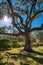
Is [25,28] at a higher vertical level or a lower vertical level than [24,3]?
lower

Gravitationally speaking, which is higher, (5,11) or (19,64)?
(5,11)

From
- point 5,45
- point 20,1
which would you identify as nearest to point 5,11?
point 20,1

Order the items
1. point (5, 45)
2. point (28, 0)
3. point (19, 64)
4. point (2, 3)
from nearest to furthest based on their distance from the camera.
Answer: point (19, 64), point (28, 0), point (2, 3), point (5, 45)

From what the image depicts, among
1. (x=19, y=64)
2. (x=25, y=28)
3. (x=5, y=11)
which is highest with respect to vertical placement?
(x=5, y=11)

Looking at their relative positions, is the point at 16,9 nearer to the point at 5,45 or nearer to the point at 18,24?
the point at 18,24

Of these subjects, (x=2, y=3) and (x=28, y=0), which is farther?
(x=2, y=3)

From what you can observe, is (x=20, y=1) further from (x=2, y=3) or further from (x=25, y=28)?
(x=25, y=28)

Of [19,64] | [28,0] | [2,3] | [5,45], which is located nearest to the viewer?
[19,64]

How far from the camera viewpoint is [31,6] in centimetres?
1889

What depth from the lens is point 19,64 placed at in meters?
10.8

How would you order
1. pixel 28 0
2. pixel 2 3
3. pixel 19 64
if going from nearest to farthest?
pixel 19 64 → pixel 28 0 → pixel 2 3

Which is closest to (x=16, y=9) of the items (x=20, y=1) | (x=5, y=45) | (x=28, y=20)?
(x=20, y=1)

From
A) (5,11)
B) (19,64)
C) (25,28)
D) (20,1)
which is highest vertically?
(20,1)

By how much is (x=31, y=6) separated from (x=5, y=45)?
40.5ft
